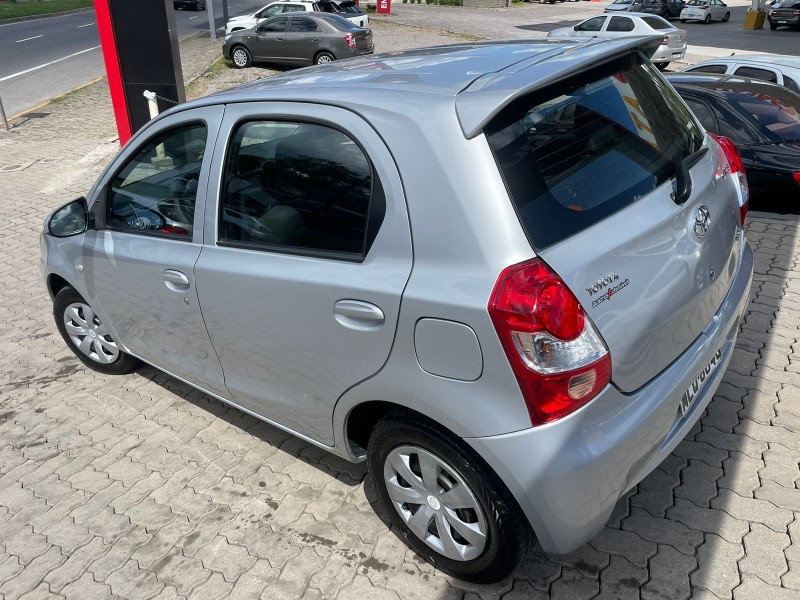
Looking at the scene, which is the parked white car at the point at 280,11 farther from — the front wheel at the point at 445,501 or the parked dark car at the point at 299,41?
the front wheel at the point at 445,501

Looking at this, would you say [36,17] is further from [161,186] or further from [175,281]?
[175,281]

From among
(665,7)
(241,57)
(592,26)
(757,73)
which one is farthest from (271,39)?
(665,7)

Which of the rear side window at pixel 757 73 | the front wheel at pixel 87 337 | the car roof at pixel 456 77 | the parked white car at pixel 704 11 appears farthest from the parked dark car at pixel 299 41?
the parked white car at pixel 704 11

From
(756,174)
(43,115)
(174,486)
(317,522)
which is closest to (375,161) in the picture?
(317,522)

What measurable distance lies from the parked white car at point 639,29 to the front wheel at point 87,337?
1902 cm

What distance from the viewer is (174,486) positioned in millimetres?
3402

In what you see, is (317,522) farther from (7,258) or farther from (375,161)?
(7,258)

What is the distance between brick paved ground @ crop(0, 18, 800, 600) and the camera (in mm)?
2711

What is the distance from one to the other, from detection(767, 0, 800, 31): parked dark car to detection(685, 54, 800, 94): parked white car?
1012 inches

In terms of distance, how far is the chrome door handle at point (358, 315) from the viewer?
2.42m

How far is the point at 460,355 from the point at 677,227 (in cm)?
95

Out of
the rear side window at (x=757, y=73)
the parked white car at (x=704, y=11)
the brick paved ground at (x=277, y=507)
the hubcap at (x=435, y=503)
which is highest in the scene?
the rear side window at (x=757, y=73)

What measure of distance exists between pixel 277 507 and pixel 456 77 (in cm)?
205

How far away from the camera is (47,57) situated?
22.6 meters
